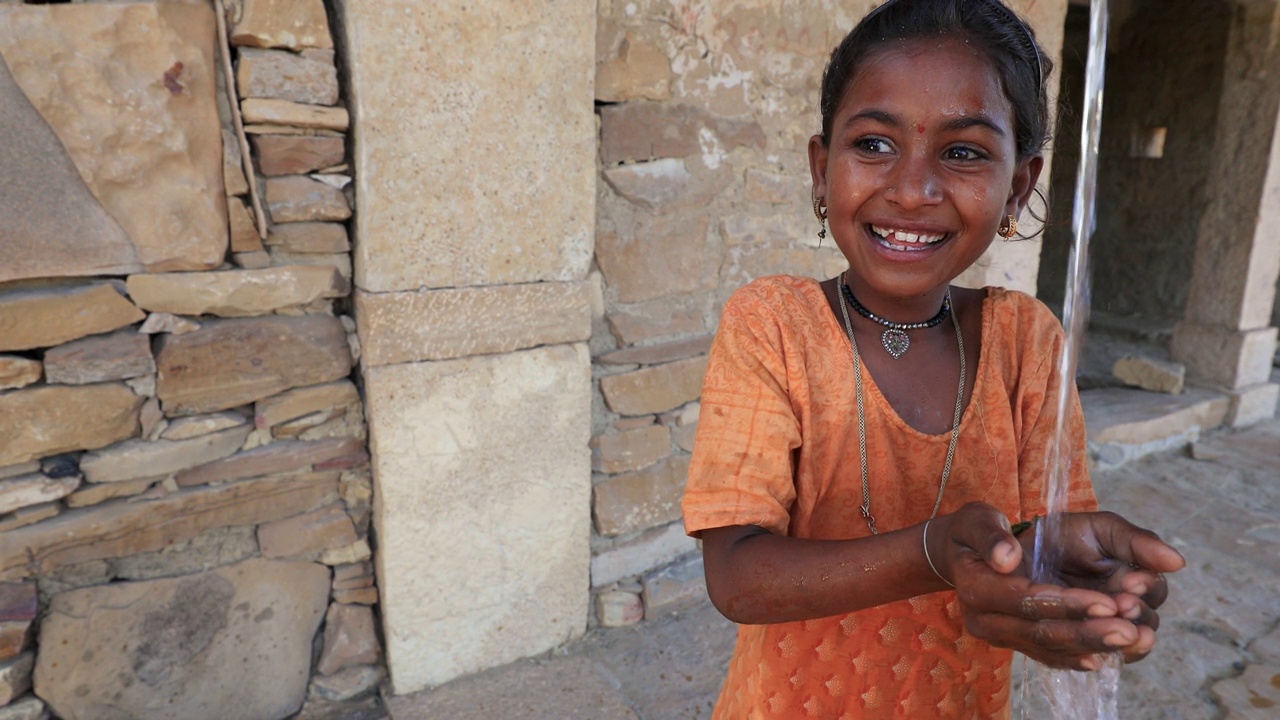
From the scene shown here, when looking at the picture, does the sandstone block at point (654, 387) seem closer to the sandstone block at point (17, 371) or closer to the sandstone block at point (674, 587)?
the sandstone block at point (674, 587)

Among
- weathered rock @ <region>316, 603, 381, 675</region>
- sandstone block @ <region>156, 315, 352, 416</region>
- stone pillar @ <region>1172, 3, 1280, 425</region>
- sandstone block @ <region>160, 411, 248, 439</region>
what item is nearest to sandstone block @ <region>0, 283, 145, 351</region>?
sandstone block @ <region>156, 315, 352, 416</region>

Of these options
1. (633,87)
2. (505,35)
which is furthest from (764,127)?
(505,35)

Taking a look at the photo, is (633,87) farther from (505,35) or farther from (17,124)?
(17,124)

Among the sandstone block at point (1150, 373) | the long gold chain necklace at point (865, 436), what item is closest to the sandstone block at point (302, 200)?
the long gold chain necklace at point (865, 436)

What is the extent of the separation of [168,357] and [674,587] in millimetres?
1535

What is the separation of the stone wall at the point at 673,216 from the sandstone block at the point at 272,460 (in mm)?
699

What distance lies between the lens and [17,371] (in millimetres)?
1533

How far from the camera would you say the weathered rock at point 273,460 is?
5.85 feet

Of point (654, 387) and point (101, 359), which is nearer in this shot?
point (101, 359)

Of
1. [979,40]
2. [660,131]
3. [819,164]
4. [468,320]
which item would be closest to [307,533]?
[468,320]

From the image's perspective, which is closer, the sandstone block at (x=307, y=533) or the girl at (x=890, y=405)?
the girl at (x=890, y=405)

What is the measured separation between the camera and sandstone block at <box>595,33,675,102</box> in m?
2.08

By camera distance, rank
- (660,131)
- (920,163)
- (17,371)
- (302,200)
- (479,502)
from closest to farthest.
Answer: (920,163)
(17,371)
(302,200)
(479,502)
(660,131)

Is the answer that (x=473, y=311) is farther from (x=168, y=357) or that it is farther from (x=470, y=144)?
(x=168, y=357)
